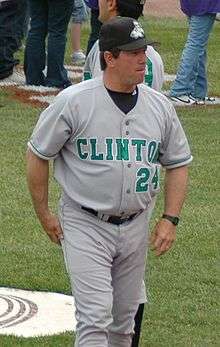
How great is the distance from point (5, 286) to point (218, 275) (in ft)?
4.30

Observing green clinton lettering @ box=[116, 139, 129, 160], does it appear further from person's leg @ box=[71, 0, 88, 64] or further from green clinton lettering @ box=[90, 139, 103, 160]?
person's leg @ box=[71, 0, 88, 64]

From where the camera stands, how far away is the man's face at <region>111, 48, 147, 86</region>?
5.14 meters

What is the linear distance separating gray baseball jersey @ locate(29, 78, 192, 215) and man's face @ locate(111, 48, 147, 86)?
113 millimetres

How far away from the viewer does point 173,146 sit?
5398mm

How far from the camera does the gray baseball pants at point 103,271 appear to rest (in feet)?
16.8

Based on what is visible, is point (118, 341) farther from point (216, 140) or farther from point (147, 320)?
point (216, 140)

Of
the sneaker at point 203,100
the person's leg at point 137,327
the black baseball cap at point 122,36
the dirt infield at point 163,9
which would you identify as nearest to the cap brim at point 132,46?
the black baseball cap at point 122,36

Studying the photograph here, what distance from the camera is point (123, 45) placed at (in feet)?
17.0

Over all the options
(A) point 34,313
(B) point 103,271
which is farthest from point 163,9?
(B) point 103,271

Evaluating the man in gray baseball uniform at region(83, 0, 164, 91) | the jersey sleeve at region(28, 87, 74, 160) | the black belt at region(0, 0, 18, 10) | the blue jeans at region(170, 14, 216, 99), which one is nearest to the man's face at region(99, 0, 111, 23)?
the man in gray baseball uniform at region(83, 0, 164, 91)

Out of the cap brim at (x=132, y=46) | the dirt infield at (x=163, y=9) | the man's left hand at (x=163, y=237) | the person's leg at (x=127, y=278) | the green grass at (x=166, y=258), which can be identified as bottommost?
the dirt infield at (x=163, y=9)

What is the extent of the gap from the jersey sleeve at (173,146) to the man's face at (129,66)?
10.3 inches

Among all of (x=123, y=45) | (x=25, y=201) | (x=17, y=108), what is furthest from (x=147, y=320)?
(x=17, y=108)

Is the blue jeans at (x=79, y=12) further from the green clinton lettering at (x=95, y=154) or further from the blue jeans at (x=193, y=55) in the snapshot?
the green clinton lettering at (x=95, y=154)
